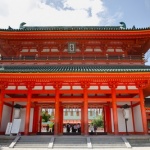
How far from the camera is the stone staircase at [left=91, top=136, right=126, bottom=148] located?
10891 millimetres

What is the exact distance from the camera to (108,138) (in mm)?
11828

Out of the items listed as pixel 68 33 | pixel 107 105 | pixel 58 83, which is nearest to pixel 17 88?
pixel 58 83

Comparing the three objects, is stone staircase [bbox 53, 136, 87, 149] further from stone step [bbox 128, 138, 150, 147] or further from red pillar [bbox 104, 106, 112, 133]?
red pillar [bbox 104, 106, 112, 133]

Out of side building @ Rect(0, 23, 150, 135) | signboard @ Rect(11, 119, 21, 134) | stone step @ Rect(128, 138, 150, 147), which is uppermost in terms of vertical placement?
side building @ Rect(0, 23, 150, 135)

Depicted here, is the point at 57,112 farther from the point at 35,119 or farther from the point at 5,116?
the point at 5,116

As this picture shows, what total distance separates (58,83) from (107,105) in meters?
5.27

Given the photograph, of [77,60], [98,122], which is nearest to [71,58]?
[77,60]

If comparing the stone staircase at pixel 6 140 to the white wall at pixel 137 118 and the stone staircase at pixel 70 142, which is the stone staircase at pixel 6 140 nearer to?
the stone staircase at pixel 70 142

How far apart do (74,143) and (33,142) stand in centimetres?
274

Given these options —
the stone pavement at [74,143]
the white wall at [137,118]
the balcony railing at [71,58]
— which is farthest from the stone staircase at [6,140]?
the white wall at [137,118]

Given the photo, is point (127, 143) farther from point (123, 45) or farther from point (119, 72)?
point (123, 45)

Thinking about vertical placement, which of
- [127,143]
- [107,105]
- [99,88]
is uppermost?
[99,88]

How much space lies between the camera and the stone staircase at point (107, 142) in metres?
10.9

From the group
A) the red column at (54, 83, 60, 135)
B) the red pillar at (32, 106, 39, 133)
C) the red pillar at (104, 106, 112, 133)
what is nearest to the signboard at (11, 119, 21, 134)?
the red pillar at (32, 106, 39, 133)
